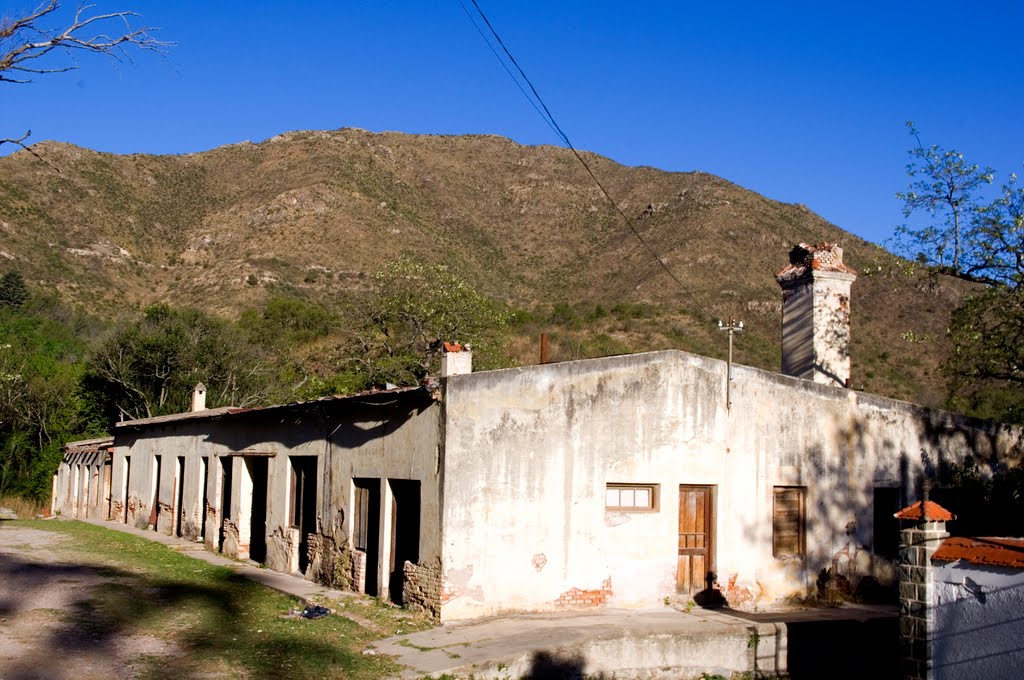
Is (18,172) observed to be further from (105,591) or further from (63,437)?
(105,591)

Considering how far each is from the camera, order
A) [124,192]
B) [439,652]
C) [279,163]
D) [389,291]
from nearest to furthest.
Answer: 1. [439,652]
2. [389,291]
3. [124,192]
4. [279,163]

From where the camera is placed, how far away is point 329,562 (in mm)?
14766

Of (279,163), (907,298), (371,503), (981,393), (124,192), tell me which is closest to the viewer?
(371,503)

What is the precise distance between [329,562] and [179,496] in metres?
8.73

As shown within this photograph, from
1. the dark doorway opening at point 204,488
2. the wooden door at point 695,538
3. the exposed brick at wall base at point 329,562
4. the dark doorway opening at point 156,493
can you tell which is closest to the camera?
the wooden door at point 695,538

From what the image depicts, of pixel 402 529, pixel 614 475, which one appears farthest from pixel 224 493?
pixel 614 475

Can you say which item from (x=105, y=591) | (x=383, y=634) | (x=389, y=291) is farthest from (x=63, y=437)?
(x=383, y=634)

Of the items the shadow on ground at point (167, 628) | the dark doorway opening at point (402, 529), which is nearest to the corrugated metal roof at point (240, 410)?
the dark doorway opening at point (402, 529)

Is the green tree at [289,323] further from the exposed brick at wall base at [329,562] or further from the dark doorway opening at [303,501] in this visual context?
the exposed brick at wall base at [329,562]

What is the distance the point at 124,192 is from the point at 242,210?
8.60 metres

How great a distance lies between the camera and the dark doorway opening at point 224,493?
1931 cm

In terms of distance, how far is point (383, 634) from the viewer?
1145 centimetres

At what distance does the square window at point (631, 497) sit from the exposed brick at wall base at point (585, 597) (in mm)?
1007

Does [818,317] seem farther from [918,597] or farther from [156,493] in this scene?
[156,493]
